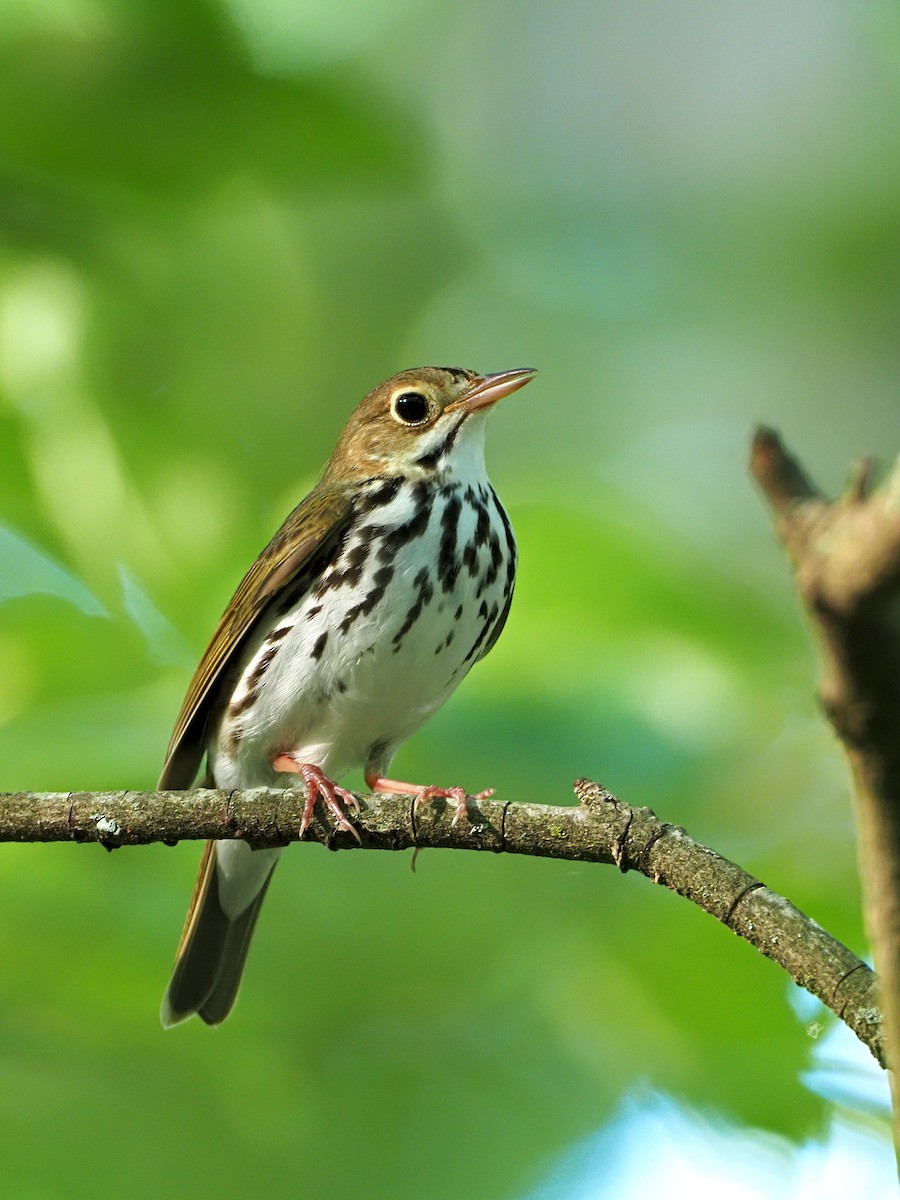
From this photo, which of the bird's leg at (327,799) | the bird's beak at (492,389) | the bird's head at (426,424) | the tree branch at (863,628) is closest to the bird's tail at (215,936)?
the bird's leg at (327,799)

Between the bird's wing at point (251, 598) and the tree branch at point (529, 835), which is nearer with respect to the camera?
the tree branch at point (529, 835)

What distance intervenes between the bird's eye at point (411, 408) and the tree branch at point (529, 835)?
1924mm

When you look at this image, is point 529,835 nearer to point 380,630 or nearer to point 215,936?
point 380,630

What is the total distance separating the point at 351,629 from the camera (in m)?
4.51

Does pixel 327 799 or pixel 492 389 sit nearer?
pixel 327 799

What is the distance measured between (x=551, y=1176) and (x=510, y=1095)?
0.32 m

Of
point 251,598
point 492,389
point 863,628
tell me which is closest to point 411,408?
point 492,389

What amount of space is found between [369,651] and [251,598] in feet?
1.73

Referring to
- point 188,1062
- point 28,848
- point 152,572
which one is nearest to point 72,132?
point 152,572

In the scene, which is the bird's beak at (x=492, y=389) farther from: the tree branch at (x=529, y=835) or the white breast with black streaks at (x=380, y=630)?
the tree branch at (x=529, y=835)

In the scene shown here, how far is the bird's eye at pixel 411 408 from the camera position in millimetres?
5113

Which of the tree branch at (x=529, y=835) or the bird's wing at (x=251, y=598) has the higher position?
the bird's wing at (x=251, y=598)

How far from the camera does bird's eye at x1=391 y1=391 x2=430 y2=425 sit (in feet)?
16.8

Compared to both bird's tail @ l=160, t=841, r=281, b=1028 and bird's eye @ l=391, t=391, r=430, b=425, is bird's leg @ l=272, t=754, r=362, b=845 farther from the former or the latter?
bird's eye @ l=391, t=391, r=430, b=425
